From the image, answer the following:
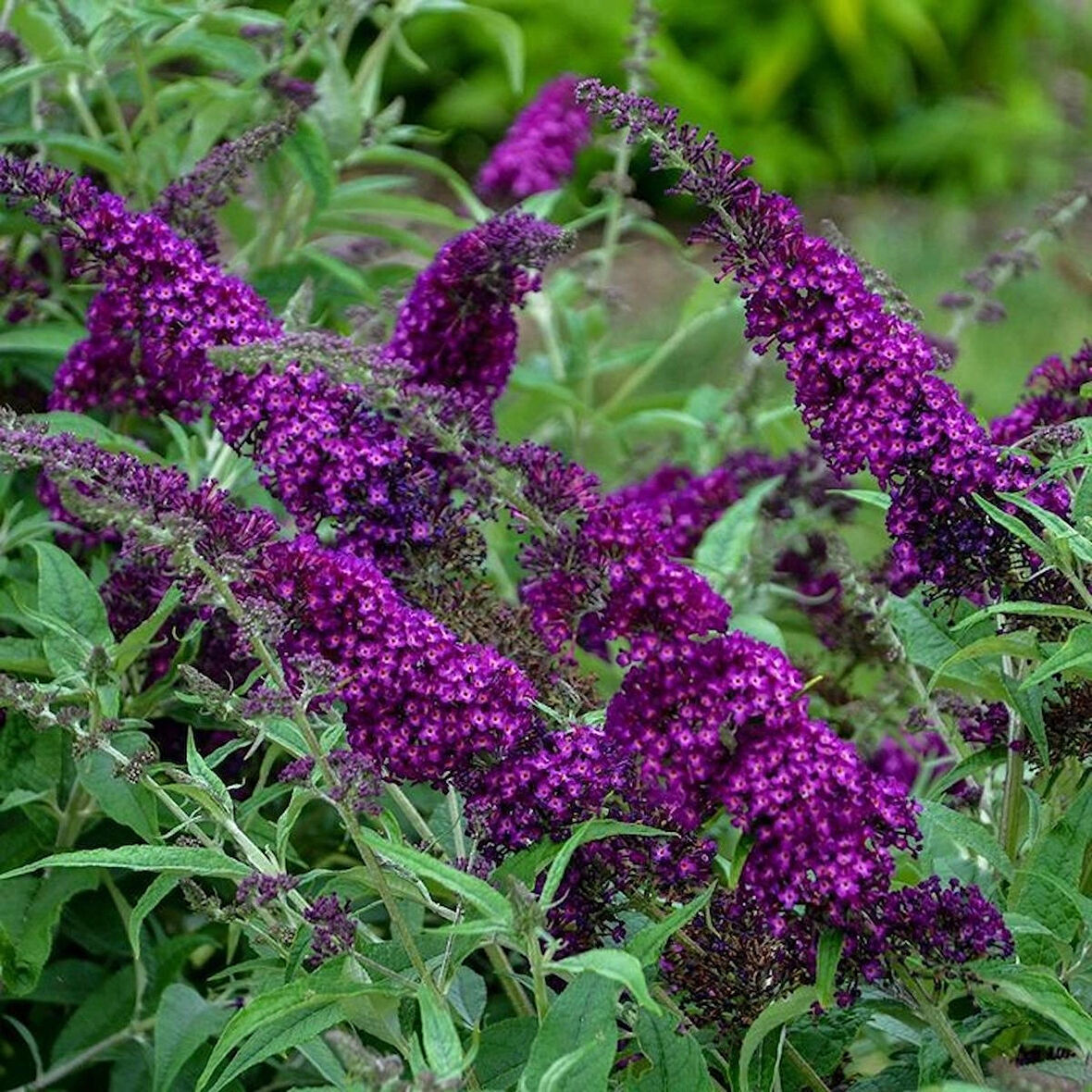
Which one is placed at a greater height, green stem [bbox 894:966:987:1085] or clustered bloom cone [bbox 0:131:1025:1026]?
clustered bloom cone [bbox 0:131:1025:1026]

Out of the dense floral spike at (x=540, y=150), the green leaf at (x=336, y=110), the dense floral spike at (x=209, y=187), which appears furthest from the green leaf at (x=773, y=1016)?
the dense floral spike at (x=540, y=150)

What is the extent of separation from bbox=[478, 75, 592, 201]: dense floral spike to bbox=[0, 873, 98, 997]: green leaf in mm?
1656

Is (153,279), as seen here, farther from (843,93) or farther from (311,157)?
(843,93)

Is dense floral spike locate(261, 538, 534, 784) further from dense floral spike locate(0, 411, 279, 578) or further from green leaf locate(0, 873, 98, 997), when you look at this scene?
green leaf locate(0, 873, 98, 997)

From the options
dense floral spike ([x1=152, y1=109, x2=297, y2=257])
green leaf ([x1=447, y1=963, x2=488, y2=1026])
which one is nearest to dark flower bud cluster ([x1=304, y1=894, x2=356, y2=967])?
green leaf ([x1=447, y1=963, x2=488, y2=1026])

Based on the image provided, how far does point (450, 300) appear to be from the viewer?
222 cm

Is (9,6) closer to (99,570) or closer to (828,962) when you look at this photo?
(99,570)

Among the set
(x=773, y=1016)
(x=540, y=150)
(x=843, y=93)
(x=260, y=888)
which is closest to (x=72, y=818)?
(x=260, y=888)

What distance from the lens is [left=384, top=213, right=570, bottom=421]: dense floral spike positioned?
2.16m

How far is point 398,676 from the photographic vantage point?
1675mm

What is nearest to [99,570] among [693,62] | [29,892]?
[29,892]

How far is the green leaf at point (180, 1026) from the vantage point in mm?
2078

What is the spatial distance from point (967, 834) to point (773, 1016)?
29cm

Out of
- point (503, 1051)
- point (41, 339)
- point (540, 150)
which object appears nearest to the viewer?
point (503, 1051)
